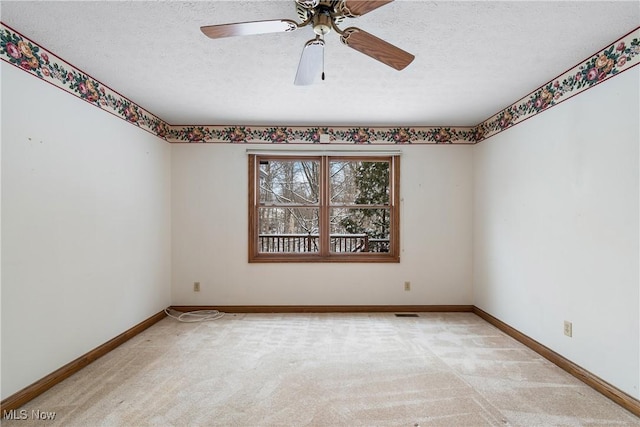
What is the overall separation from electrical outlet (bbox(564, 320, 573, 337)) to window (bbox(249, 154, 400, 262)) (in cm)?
189

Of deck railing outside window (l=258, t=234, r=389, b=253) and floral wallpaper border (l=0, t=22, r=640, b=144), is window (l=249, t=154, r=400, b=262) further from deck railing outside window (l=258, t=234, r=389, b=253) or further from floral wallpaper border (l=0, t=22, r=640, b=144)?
floral wallpaper border (l=0, t=22, r=640, b=144)

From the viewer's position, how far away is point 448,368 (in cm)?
249

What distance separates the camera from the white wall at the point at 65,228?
1.96 metres

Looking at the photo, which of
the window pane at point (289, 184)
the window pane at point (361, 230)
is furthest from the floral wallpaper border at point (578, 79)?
the window pane at point (289, 184)

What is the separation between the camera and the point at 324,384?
226 centimetres

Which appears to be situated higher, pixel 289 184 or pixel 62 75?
pixel 62 75

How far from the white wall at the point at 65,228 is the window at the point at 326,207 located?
1.39 metres

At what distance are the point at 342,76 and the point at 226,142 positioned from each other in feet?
6.46

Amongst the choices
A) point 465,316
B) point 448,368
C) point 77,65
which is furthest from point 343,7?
point 465,316

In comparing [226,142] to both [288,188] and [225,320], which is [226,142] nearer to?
[288,188]

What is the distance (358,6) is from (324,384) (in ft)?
7.52

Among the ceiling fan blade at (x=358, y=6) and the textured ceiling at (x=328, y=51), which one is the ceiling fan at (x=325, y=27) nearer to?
the ceiling fan blade at (x=358, y=6)

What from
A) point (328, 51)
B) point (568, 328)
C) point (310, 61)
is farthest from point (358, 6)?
point (568, 328)

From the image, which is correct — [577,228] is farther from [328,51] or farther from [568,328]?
[328,51]
